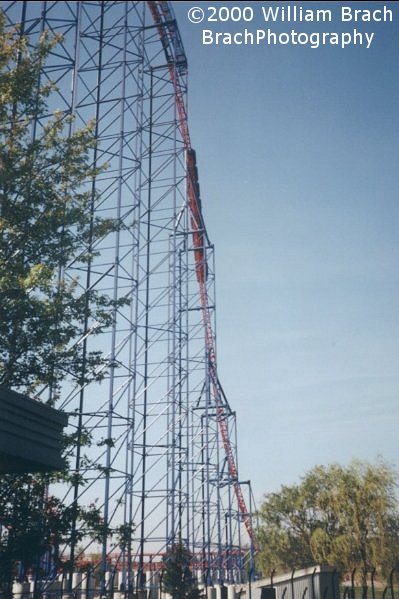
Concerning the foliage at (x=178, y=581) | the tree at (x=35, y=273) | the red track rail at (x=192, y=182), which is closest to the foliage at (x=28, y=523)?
the tree at (x=35, y=273)

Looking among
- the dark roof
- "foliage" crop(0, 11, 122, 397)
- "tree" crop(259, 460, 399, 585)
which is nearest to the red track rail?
"tree" crop(259, 460, 399, 585)

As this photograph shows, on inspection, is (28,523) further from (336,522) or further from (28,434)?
(336,522)

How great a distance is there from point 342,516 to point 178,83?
18622mm

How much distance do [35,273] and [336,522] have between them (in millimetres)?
19984

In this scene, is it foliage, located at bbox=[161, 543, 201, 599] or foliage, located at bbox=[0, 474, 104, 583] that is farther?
foliage, located at bbox=[161, 543, 201, 599]

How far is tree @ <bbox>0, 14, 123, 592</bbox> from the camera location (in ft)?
24.5

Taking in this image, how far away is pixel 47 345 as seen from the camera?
8070 mm

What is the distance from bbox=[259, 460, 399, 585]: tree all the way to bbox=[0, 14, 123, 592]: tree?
587 inches

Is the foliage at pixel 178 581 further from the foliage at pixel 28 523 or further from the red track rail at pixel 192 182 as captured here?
the red track rail at pixel 192 182

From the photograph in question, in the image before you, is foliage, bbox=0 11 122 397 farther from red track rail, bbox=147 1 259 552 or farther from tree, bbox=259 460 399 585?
tree, bbox=259 460 399 585

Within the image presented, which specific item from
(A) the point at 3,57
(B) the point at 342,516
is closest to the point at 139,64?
(A) the point at 3,57

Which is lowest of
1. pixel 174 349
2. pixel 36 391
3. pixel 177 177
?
pixel 36 391

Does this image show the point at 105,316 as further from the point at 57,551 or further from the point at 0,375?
the point at 57,551

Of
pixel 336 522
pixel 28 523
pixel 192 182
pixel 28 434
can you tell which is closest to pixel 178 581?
pixel 28 523
